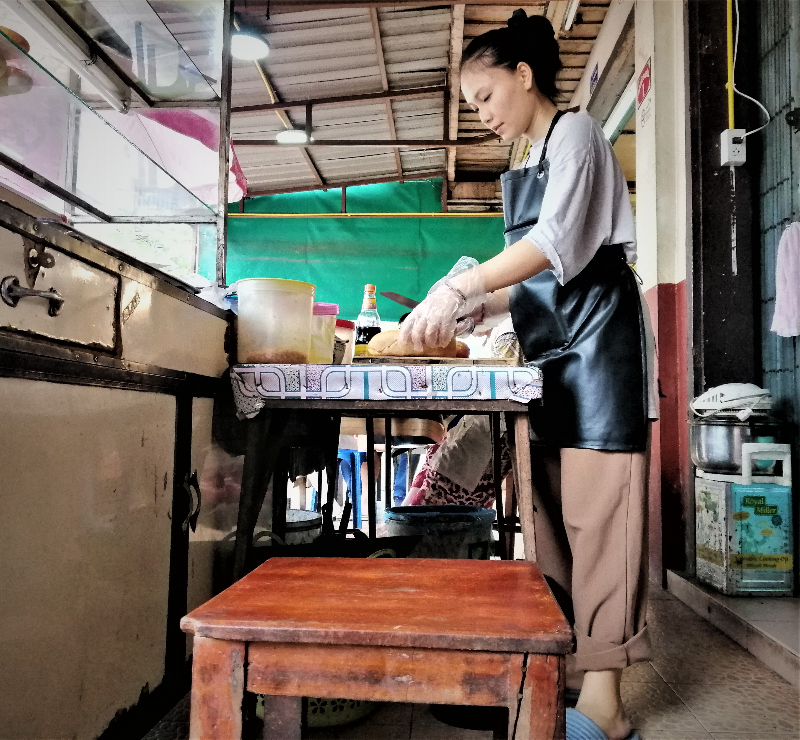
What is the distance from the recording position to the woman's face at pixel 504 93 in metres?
1.64

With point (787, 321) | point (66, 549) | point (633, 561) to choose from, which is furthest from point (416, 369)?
point (787, 321)

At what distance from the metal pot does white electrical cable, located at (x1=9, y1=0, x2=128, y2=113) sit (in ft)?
9.20

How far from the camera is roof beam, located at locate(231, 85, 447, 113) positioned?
623cm

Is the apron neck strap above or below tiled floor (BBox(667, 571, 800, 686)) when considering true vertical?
above

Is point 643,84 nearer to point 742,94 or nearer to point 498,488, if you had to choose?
point 742,94

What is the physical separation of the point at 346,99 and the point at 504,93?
207 inches

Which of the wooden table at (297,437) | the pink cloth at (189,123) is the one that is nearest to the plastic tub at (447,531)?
the wooden table at (297,437)

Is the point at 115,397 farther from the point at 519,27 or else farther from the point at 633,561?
the point at 519,27

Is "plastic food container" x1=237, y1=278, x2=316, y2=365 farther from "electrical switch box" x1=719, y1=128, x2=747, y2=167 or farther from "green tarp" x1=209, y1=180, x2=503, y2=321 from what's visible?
"green tarp" x1=209, y1=180, x2=503, y2=321

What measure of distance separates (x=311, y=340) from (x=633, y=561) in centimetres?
108

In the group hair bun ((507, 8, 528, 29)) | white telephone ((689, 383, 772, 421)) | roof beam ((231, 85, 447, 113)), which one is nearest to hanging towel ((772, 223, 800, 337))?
white telephone ((689, 383, 772, 421))

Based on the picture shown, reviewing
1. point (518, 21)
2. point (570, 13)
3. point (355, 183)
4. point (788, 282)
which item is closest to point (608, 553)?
point (518, 21)

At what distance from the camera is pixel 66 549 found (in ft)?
3.60

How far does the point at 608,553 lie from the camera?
1.51m
